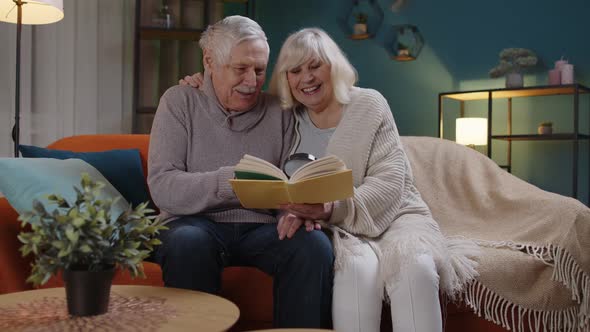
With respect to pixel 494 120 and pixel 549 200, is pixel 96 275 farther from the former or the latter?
pixel 494 120

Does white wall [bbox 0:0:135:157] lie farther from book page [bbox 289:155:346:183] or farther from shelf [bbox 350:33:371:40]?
book page [bbox 289:155:346:183]

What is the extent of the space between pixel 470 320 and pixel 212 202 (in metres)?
0.80

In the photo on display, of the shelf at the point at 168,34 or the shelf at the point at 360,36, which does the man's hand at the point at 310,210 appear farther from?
the shelf at the point at 360,36

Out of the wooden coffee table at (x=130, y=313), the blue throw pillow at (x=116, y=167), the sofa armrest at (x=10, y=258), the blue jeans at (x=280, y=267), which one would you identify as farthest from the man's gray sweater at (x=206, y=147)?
the wooden coffee table at (x=130, y=313)

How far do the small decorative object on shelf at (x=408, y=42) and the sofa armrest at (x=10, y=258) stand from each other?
333cm

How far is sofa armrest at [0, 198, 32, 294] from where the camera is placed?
1.57 metres

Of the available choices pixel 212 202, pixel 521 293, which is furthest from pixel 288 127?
pixel 521 293

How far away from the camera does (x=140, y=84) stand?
3750 millimetres

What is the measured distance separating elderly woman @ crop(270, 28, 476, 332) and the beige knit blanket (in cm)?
11

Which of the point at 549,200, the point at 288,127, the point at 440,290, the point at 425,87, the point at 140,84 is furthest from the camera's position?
the point at 425,87

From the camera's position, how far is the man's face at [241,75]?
1.84 metres

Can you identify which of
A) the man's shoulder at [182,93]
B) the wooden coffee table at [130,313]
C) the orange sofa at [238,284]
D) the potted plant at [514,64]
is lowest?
the orange sofa at [238,284]

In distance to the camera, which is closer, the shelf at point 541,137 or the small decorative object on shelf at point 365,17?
the shelf at point 541,137

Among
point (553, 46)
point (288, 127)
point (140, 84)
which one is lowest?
point (288, 127)
